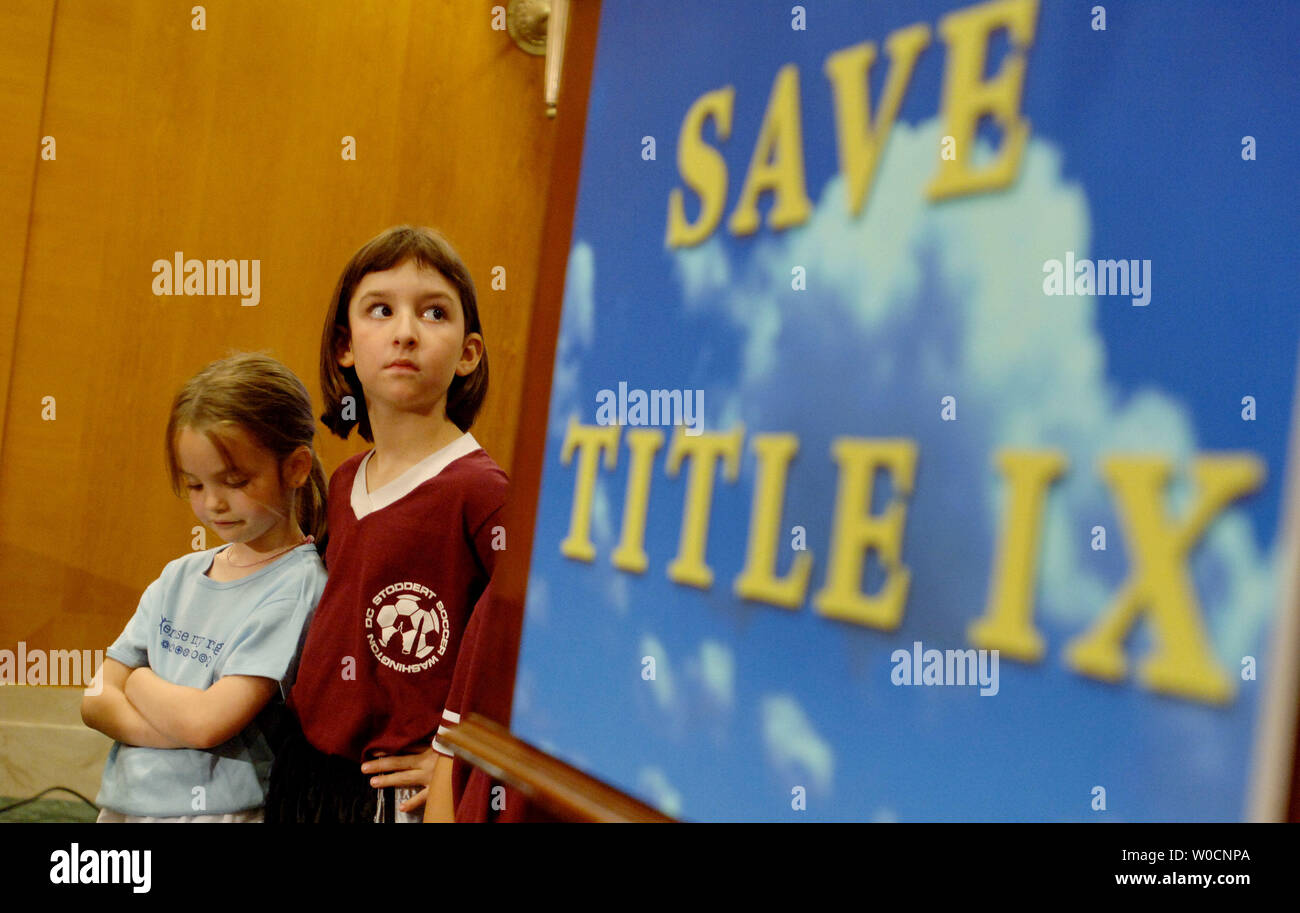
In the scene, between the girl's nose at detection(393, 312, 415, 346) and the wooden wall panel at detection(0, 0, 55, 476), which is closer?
the girl's nose at detection(393, 312, 415, 346)

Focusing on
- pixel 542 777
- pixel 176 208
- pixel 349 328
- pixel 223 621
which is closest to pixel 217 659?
pixel 223 621

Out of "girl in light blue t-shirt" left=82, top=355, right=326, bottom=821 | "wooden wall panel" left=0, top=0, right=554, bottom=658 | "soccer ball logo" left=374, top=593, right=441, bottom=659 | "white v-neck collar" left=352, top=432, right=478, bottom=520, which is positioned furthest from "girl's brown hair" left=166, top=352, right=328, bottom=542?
"wooden wall panel" left=0, top=0, right=554, bottom=658

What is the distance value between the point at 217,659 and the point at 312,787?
0.18m

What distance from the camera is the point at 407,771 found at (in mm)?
984

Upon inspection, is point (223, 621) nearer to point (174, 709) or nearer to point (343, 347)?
point (174, 709)

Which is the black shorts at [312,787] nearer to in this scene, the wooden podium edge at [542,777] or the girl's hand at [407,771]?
the girl's hand at [407,771]

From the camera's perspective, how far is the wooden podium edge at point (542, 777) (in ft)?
2.15

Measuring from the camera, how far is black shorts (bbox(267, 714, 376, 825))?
1.02m

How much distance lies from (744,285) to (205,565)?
861 mm

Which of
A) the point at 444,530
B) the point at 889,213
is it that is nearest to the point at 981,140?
the point at 889,213

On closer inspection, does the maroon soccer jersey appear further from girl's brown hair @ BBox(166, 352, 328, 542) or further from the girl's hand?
girl's brown hair @ BBox(166, 352, 328, 542)

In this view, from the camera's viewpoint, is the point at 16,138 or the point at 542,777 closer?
the point at 542,777

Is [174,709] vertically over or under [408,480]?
under

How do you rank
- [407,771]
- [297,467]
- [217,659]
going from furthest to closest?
[297,467] < [217,659] < [407,771]
